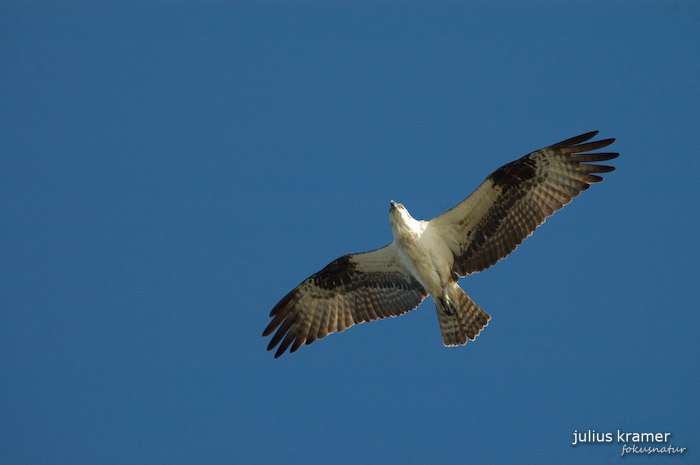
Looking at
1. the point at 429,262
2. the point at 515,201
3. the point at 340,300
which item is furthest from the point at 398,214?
the point at 340,300

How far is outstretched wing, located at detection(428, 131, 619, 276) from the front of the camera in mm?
11820

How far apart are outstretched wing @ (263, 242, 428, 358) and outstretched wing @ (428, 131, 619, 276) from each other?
1.13 meters

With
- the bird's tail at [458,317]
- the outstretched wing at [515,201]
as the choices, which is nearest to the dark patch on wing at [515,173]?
the outstretched wing at [515,201]

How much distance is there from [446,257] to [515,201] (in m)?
1.37

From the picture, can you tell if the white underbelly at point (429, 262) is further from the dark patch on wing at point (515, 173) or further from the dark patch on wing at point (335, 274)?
the dark patch on wing at point (515, 173)

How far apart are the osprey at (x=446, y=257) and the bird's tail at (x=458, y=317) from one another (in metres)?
0.02

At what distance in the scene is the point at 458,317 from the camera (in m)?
12.4

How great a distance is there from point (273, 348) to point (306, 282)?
121cm

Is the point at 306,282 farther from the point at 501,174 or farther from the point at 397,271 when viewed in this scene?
the point at 501,174

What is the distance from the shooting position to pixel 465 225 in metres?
12.3

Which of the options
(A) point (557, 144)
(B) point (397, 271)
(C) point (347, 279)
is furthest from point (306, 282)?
(A) point (557, 144)

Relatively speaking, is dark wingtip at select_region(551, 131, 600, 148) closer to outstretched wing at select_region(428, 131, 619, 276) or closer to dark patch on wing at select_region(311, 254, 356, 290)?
outstretched wing at select_region(428, 131, 619, 276)

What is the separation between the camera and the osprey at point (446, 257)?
469 inches

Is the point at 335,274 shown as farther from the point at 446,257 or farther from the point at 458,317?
the point at 458,317
